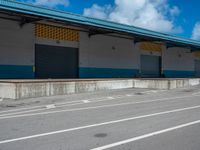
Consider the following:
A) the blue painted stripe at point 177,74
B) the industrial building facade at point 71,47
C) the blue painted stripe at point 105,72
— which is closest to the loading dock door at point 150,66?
the industrial building facade at point 71,47

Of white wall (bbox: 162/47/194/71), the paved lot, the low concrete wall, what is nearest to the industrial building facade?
white wall (bbox: 162/47/194/71)

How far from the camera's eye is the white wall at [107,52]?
104 feet

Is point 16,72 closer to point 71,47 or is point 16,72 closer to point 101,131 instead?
point 71,47

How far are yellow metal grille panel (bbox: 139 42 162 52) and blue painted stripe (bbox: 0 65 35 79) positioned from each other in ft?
57.1

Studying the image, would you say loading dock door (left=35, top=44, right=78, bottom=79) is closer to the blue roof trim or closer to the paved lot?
the blue roof trim

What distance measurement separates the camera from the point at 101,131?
27.1 ft

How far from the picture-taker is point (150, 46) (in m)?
40.7

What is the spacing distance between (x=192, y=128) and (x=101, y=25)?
21.9 m

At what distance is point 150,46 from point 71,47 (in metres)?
14.3

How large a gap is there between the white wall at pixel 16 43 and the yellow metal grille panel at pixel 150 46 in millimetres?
17122

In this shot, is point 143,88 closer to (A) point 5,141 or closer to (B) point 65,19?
(B) point 65,19

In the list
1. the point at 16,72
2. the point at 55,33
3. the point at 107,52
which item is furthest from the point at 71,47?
the point at 16,72

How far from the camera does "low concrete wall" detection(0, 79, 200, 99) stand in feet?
58.1

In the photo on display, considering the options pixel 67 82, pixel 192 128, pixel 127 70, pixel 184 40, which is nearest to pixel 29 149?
pixel 192 128
